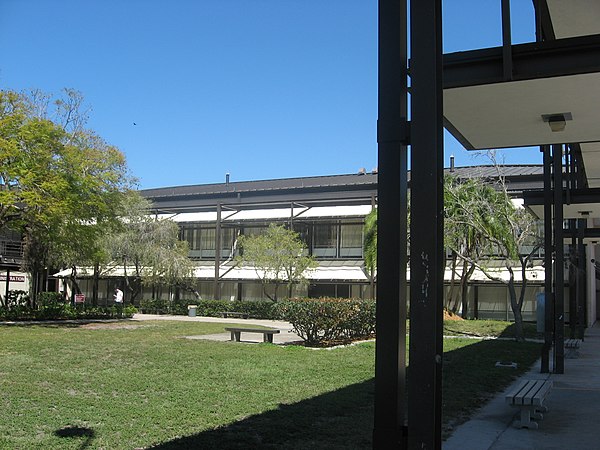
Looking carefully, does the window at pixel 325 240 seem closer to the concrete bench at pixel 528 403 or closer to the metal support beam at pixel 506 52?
the concrete bench at pixel 528 403

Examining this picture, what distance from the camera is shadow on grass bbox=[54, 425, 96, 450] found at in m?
6.72

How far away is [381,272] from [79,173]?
85.4 feet

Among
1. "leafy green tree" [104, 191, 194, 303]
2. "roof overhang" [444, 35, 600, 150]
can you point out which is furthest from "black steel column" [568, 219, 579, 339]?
"leafy green tree" [104, 191, 194, 303]

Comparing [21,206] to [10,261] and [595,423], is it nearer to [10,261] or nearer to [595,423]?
[10,261]

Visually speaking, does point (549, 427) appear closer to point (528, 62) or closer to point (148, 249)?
point (528, 62)

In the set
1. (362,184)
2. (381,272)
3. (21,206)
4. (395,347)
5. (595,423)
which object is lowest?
(595,423)

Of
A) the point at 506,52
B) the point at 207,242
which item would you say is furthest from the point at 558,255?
the point at 207,242

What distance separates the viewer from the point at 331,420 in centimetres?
808

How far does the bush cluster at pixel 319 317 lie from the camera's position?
1984 centimetres

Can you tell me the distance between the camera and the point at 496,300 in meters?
39.0

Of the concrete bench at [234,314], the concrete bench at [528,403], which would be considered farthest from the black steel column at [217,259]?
the concrete bench at [528,403]

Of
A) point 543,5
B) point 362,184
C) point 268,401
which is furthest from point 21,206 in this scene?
point 543,5

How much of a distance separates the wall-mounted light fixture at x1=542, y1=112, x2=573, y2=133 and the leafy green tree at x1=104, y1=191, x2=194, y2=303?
111ft

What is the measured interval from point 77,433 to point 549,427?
5864 millimetres
